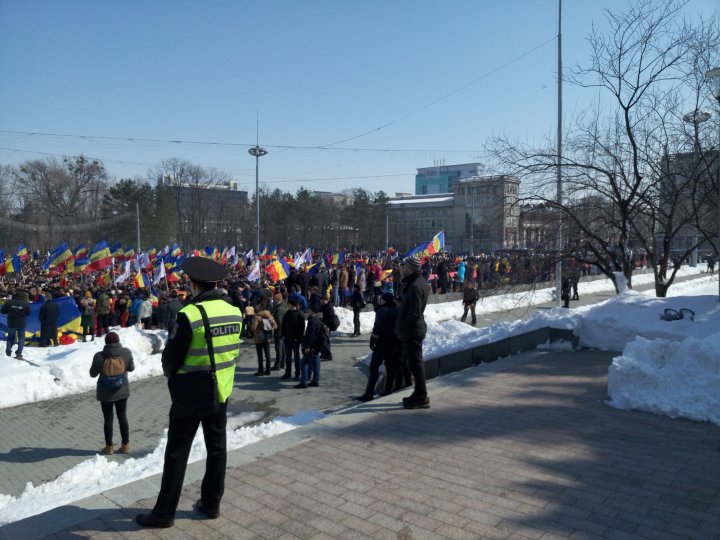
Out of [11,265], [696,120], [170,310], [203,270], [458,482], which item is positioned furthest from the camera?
[11,265]

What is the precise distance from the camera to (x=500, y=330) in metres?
10.7

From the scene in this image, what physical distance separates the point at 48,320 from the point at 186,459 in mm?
12120

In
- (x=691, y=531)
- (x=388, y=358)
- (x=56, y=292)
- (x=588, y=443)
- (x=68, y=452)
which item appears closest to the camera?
(x=691, y=531)

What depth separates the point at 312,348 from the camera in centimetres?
1048

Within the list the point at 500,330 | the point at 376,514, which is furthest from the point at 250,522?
the point at 500,330

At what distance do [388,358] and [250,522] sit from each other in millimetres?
4879

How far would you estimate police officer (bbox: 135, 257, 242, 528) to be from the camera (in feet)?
11.4

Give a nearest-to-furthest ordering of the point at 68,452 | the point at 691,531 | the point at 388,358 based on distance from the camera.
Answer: the point at 691,531 → the point at 68,452 → the point at 388,358

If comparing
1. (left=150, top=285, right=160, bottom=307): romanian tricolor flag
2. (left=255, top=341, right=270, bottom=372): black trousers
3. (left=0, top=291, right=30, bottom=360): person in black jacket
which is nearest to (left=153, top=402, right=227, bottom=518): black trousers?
(left=255, top=341, right=270, bottom=372): black trousers

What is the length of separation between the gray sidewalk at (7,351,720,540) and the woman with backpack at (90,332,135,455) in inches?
128

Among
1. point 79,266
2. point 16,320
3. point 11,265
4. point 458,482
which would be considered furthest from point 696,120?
point 79,266

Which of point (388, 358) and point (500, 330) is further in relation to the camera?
point (500, 330)

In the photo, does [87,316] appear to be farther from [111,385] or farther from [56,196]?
[56,196]

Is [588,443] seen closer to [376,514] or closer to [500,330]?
[376,514]
